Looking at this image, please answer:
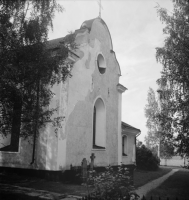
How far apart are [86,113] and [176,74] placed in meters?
5.59

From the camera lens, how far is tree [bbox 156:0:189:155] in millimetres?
11266

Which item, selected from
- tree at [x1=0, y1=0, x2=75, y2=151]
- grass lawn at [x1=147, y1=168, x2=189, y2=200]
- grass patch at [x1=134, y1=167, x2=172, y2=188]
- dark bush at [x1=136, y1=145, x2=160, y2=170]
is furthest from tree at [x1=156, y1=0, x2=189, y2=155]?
dark bush at [x1=136, y1=145, x2=160, y2=170]

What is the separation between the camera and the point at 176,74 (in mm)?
11969

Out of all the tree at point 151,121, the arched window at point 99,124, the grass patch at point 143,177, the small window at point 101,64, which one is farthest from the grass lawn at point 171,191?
the tree at point 151,121

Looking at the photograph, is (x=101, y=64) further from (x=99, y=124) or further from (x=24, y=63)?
(x=24, y=63)

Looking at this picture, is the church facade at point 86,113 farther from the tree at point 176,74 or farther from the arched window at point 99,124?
the tree at point 176,74

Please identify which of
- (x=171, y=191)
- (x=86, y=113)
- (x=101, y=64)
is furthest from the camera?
(x=101, y=64)

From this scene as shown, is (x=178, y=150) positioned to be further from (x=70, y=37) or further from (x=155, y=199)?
(x=70, y=37)

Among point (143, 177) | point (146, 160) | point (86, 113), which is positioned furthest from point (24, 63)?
point (146, 160)

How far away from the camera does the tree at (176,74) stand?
11.3m

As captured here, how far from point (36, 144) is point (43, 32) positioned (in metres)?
5.61

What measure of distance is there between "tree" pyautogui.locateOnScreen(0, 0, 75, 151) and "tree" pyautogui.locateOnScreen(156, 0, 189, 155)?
6115mm

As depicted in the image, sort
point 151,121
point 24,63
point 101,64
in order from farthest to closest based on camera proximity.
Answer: point 151,121, point 101,64, point 24,63

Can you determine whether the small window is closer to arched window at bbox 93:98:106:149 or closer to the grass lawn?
arched window at bbox 93:98:106:149
